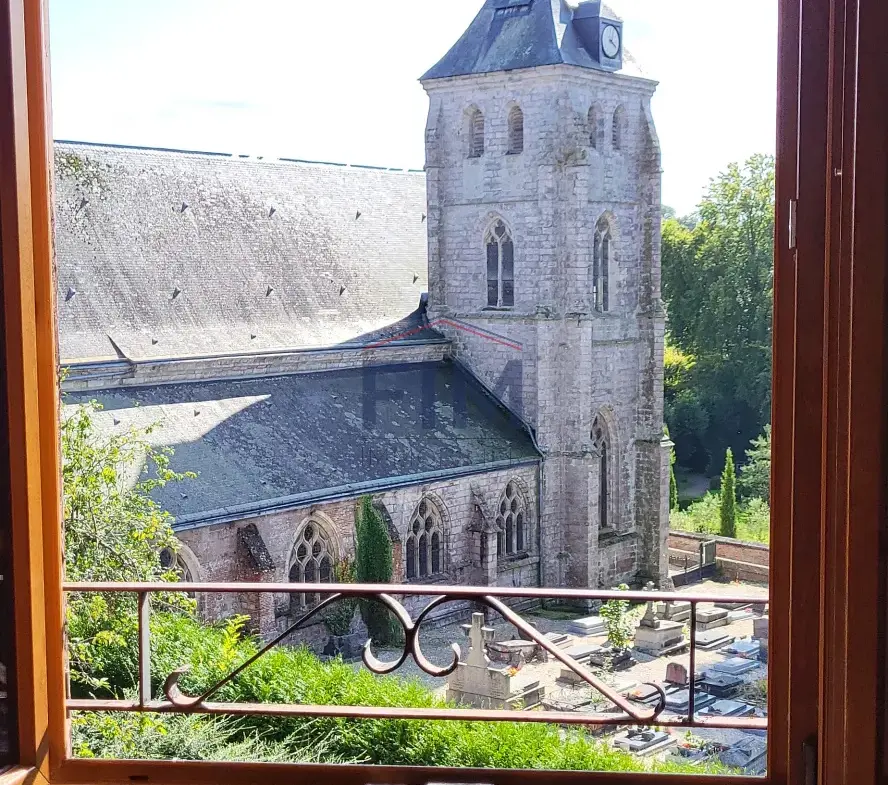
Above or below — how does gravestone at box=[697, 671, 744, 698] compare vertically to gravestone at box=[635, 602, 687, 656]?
above

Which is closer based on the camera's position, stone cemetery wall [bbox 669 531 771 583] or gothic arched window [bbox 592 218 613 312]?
stone cemetery wall [bbox 669 531 771 583]

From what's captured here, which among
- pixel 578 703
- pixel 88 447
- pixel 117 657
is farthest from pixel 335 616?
pixel 117 657

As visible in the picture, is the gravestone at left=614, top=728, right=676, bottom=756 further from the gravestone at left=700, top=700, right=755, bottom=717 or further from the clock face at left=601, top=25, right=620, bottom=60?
the clock face at left=601, top=25, right=620, bottom=60

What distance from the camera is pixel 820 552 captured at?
1.93 m

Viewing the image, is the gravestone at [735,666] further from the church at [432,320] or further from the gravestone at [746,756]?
the church at [432,320]

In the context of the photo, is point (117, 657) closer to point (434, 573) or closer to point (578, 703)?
point (578, 703)

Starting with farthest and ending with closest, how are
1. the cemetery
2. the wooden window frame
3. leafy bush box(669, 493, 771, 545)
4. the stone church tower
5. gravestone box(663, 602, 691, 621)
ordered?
1. leafy bush box(669, 493, 771, 545)
2. the stone church tower
3. gravestone box(663, 602, 691, 621)
4. the cemetery
5. the wooden window frame

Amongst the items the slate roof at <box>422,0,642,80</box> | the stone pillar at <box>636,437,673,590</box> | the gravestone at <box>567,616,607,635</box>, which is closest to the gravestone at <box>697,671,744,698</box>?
the gravestone at <box>567,616,607,635</box>

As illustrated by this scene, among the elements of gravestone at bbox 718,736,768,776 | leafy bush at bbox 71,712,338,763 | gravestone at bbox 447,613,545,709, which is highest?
leafy bush at bbox 71,712,338,763

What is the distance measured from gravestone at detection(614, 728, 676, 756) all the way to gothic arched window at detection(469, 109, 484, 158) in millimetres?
12180

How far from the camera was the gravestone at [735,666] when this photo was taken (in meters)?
11.9

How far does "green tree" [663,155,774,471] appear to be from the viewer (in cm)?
2105

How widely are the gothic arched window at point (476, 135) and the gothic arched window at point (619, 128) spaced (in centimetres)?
213

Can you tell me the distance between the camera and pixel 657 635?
45.3ft
